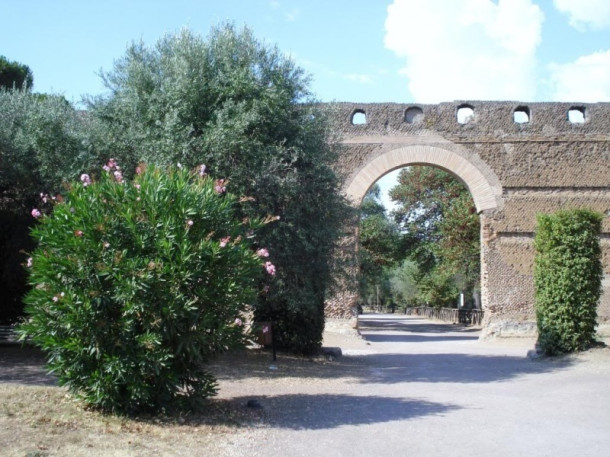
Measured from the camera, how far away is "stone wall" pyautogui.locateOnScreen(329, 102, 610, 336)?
18.8 metres

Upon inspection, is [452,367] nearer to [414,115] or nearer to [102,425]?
[102,425]

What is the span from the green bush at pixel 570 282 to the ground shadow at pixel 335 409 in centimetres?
575

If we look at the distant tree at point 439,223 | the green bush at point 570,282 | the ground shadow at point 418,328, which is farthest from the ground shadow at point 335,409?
the distant tree at point 439,223

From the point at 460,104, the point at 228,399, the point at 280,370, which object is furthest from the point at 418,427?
the point at 460,104

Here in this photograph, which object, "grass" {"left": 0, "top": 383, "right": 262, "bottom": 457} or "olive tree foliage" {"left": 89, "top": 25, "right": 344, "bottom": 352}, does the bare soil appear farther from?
"olive tree foliage" {"left": 89, "top": 25, "right": 344, "bottom": 352}

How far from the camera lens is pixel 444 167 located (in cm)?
1912

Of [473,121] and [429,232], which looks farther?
[429,232]

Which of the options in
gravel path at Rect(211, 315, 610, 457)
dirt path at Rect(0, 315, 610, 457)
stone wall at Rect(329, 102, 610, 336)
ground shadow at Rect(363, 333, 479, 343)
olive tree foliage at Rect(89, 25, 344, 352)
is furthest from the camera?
ground shadow at Rect(363, 333, 479, 343)

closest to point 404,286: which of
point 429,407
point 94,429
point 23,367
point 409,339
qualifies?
point 409,339

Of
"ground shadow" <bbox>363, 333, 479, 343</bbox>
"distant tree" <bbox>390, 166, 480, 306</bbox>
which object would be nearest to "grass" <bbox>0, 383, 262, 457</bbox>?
"ground shadow" <bbox>363, 333, 479, 343</bbox>

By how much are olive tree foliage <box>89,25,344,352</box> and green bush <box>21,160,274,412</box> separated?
3.66 m

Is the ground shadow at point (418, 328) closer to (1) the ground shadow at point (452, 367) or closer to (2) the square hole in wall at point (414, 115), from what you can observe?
(2) the square hole in wall at point (414, 115)

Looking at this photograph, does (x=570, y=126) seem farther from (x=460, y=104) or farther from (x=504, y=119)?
(x=460, y=104)

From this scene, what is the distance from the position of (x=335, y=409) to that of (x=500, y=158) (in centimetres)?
1356
